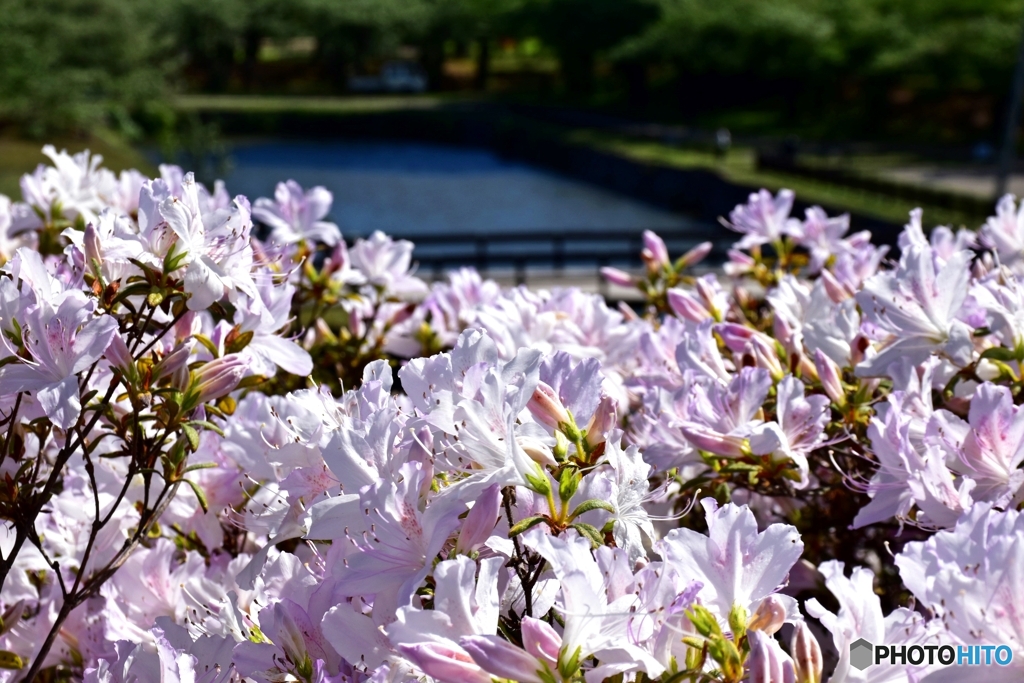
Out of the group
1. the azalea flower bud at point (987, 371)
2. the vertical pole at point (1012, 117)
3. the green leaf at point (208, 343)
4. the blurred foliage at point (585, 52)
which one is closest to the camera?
the green leaf at point (208, 343)

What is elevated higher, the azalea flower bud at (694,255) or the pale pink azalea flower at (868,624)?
the azalea flower bud at (694,255)

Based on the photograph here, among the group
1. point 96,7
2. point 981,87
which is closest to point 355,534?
point 96,7

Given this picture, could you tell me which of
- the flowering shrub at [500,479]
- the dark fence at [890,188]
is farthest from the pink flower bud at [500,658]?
the dark fence at [890,188]

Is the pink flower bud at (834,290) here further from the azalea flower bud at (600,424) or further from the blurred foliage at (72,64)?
the blurred foliage at (72,64)

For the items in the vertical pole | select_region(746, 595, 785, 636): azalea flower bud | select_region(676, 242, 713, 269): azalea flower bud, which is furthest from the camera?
the vertical pole

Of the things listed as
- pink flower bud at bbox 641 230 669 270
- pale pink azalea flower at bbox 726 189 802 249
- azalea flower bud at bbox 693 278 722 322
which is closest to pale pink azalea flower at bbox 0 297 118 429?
azalea flower bud at bbox 693 278 722 322

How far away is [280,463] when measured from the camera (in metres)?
1.46

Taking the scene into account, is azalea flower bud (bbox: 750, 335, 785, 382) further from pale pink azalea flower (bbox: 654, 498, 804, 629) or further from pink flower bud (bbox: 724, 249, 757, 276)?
pink flower bud (bbox: 724, 249, 757, 276)

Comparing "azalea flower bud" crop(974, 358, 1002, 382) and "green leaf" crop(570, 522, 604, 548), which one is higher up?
"azalea flower bud" crop(974, 358, 1002, 382)

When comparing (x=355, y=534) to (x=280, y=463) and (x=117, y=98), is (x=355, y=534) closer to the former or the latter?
(x=280, y=463)

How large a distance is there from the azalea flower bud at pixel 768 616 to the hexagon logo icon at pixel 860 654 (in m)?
0.09

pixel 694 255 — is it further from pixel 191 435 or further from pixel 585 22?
pixel 585 22

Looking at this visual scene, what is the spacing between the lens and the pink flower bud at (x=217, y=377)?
1.57 metres

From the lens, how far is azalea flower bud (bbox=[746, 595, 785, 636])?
1147 mm
